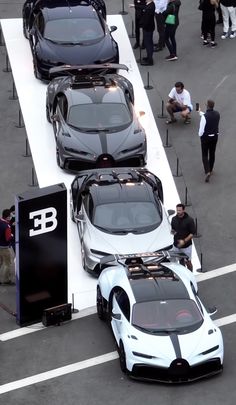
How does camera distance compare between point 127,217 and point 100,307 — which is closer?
point 100,307

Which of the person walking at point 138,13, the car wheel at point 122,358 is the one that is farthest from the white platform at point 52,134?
the car wheel at point 122,358

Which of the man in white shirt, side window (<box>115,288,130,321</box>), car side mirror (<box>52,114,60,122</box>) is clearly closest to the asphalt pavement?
the man in white shirt

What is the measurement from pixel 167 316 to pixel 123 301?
99 centimetres

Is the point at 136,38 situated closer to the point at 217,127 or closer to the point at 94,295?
the point at 217,127

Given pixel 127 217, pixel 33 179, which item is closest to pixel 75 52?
pixel 33 179

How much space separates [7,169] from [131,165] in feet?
9.39

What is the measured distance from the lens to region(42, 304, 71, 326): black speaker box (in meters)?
25.2

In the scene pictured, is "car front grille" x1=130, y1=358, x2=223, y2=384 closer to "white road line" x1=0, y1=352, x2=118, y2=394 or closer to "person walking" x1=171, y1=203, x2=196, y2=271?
"white road line" x1=0, y1=352, x2=118, y2=394

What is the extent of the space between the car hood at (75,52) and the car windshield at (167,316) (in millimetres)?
10827

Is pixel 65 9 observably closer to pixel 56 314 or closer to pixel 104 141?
pixel 104 141

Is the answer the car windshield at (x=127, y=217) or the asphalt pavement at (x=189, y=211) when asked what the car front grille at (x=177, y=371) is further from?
the car windshield at (x=127, y=217)

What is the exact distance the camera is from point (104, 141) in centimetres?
2973

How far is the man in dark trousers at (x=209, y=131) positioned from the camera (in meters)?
29.7

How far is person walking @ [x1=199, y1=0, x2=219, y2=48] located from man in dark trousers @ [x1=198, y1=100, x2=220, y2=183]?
603 centimetres
